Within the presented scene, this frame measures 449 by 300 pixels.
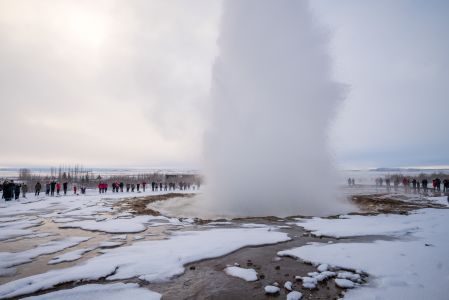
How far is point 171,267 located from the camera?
Answer: 646cm

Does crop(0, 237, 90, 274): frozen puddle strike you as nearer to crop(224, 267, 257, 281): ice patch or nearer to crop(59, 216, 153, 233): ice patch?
crop(59, 216, 153, 233): ice patch

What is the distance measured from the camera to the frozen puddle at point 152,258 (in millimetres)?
5633

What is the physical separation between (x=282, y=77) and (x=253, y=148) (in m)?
5.07

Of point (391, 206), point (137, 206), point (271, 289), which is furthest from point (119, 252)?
point (391, 206)

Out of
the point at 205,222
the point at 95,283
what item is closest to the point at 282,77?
the point at 205,222

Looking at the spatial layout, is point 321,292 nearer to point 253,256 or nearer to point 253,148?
point 253,256

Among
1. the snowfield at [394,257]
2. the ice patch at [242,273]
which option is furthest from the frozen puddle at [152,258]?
the snowfield at [394,257]

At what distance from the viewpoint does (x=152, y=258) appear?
7035 mm

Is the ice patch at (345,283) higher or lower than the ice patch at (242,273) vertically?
higher

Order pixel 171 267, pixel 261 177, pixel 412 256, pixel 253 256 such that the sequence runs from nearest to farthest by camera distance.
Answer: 1. pixel 171 267
2. pixel 412 256
3. pixel 253 256
4. pixel 261 177

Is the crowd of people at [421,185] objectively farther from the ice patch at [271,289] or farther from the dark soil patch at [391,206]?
the ice patch at [271,289]

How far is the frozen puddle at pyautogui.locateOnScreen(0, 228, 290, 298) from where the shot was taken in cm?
563

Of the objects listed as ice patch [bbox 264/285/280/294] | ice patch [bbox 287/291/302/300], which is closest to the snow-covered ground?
ice patch [bbox 264/285/280/294]

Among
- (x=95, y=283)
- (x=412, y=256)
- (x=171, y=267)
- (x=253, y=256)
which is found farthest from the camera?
(x=253, y=256)
